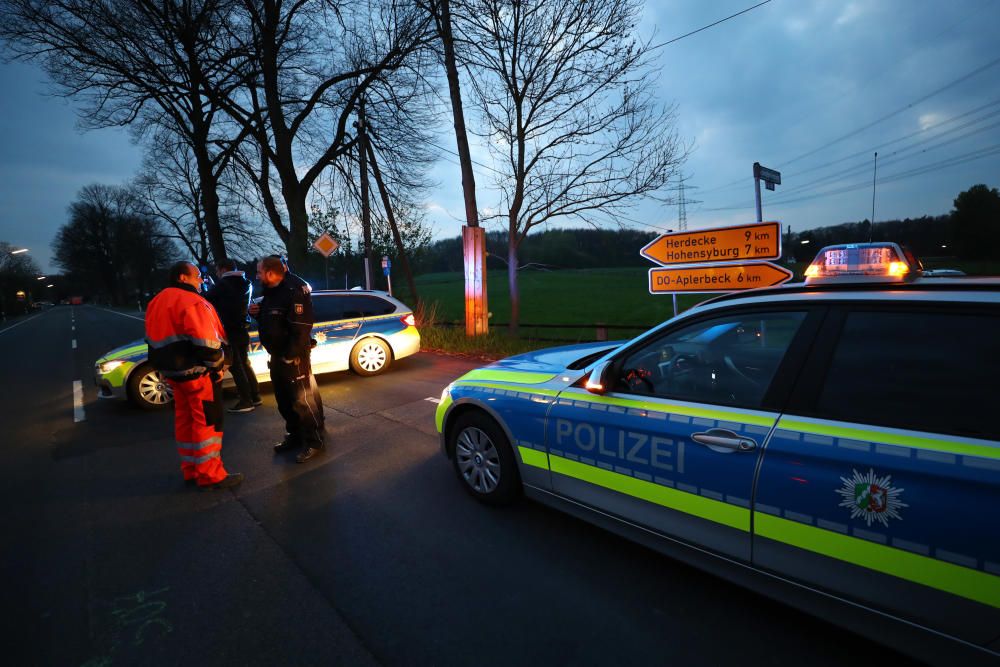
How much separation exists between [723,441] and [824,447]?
349mm

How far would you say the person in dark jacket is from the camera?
215 inches

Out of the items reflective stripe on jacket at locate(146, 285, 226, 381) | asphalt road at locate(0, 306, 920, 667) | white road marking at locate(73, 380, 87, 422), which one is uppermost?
reflective stripe on jacket at locate(146, 285, 226, 381)

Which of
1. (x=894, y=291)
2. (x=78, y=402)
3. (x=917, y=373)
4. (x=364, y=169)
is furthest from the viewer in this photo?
(x=364, y=169)

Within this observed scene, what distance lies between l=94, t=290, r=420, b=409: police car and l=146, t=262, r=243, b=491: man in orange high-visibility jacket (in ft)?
7.95

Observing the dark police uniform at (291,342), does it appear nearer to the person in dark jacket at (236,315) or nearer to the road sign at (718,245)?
the person in dark jacket at (236,315)

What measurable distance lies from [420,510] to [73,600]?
73.4 inches

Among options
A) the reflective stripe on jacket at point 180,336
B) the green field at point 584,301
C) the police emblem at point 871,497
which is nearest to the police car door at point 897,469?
the police emblem at point 871,497

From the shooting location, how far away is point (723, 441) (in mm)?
1872

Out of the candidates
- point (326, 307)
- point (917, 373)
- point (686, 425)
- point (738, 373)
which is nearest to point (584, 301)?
point (326, 307)

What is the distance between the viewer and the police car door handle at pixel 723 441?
1.81m

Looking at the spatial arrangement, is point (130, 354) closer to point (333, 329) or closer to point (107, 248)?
point (333, 329)

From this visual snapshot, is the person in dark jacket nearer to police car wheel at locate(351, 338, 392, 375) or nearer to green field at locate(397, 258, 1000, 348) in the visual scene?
police car wheel at locate(351, 338, 392, 375)

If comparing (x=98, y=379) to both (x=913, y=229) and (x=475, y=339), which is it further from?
(x=913, y=229)

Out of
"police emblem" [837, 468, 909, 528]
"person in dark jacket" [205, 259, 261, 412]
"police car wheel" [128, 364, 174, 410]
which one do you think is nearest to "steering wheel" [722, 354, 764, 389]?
"police emblem" [837, 468, 909, 528]
